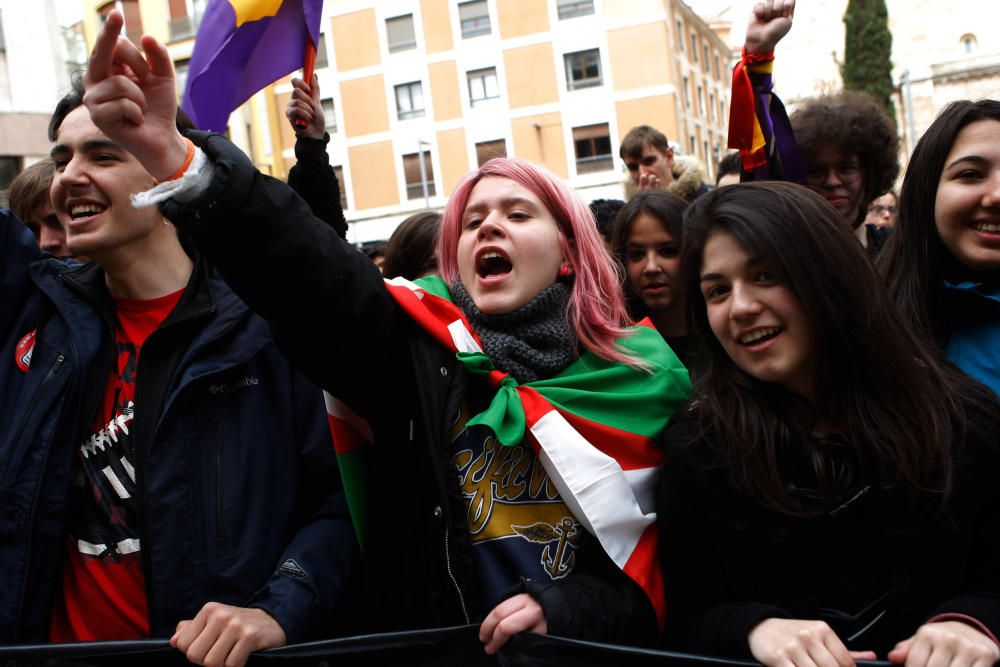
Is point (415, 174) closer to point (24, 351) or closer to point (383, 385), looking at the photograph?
point (24, 351)

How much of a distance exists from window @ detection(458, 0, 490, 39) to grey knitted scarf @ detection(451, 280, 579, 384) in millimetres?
29357

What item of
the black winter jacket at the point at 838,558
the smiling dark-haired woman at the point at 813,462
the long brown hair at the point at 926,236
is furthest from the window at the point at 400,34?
the black winter jacket at the point at 838,558

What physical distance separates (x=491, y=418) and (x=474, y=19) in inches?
1184

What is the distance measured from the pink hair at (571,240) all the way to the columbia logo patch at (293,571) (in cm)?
78

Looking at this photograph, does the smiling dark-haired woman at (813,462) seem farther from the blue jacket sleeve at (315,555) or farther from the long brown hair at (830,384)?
the blue jacket sleeve at (315,555)

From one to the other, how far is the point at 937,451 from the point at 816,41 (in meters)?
45.3

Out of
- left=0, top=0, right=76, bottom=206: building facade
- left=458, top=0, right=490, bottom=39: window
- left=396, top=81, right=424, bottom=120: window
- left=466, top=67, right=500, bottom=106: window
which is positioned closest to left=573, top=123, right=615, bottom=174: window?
left=466, top=67, right=500, bottom=106: window

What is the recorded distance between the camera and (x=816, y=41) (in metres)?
41.8

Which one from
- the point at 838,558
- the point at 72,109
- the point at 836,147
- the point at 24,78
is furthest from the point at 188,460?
the point at 24,78

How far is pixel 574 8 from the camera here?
2902cm

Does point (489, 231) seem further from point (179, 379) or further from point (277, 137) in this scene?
point (277, 137)

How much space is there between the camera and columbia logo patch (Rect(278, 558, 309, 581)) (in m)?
1.87

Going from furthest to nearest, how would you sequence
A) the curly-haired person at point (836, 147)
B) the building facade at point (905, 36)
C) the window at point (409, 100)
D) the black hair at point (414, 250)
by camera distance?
the building facade at point (905, 36), the window at point (409, 100), the black hair at point (414, 250), the curly-haired person at point (836, 147)

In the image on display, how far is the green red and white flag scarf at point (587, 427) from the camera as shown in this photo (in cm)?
176
